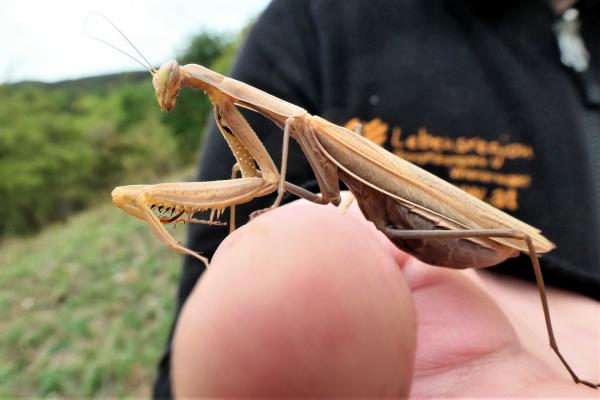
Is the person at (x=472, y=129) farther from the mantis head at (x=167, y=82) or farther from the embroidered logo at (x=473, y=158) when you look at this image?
the mantis head at (x=167, y=82)

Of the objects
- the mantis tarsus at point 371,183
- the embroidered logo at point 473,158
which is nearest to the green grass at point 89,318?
the embroidered logo at point 473,158

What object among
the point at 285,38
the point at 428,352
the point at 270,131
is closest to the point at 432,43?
the point at 285,38

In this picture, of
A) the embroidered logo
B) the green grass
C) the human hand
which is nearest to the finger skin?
the human hand

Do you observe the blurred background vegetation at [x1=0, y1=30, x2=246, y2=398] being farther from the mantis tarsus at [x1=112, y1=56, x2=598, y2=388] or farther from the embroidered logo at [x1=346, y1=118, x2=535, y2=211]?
the embroidered logo at [x1=346, y1=118, x2=535, y2=211]

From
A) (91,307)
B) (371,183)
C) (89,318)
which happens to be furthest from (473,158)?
(91,307)

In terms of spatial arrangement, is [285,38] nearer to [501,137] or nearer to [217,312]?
[501,137]

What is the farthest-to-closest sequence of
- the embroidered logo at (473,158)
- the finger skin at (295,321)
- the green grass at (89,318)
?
the green grass at (89,318) < the embroidered logo at (473,158) < the finger skin at (295,321)

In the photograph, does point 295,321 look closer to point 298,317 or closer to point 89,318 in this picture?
point 298,317
